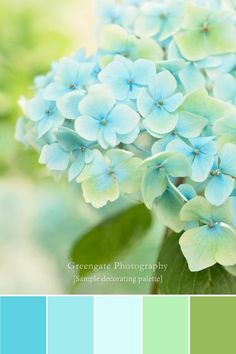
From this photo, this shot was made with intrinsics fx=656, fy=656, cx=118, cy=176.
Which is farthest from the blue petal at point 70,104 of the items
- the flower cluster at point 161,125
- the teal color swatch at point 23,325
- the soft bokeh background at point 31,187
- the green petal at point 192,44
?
the soft bokeh background at point 31,187

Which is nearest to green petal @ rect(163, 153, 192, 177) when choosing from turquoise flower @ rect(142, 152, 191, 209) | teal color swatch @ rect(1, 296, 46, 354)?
turquoise flower @ rect(142, 152, 191, 209)

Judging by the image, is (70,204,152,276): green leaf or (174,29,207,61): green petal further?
(70,204,152,276): green leaf

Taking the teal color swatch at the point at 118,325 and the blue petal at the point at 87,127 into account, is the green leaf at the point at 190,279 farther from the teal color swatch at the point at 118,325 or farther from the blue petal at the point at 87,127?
the blue petal at the point at 87,127

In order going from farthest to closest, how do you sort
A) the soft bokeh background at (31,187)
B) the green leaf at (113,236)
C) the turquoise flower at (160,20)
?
the soft bokeh background at (31,187) → the green leaf at (113,236) → the turquoise flower at (160,20)

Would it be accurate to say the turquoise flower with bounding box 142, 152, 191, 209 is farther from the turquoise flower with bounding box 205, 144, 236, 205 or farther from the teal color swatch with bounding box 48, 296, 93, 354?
the teal color swatch with bounding box 48, 296, 93, 354

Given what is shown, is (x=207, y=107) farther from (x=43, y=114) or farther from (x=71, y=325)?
(x=71, y=325)
